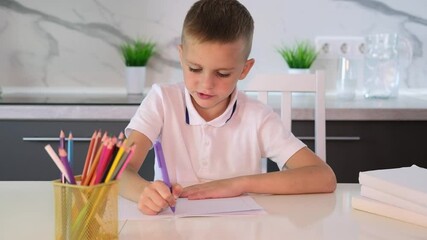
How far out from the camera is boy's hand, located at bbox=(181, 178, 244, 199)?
122 centimetres

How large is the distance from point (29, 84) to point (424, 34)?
5.50 feet

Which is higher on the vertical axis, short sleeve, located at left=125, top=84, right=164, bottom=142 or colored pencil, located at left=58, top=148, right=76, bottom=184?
colored pencil, located at left=58, top=148, right=76, bottom=184

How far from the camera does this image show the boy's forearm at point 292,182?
1286 mm

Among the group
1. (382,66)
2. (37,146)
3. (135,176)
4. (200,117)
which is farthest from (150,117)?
(382,66)

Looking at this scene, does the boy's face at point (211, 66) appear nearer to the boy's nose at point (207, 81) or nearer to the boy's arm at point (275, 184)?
the boy's nose at point (207, 81)

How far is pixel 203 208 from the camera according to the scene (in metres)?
1.14

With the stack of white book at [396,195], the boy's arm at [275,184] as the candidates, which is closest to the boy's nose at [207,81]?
the boy's arm at [275,184]

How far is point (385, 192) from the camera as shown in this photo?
115 centimetres

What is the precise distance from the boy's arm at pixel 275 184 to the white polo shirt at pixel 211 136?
0.18m

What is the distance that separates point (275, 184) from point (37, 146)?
120 centimetres

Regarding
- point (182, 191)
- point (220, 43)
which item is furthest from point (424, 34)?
point (182, 191)

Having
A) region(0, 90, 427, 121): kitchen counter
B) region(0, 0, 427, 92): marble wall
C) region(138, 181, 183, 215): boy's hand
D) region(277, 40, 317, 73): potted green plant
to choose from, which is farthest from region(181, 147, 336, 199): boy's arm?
region(0, 0, 427, 92): marble wall

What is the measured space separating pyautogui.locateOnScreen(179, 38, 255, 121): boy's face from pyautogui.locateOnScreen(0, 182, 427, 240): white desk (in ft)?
0.85

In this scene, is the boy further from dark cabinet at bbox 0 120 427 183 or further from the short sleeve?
dark cabinet at bbox 0 120 427 183
